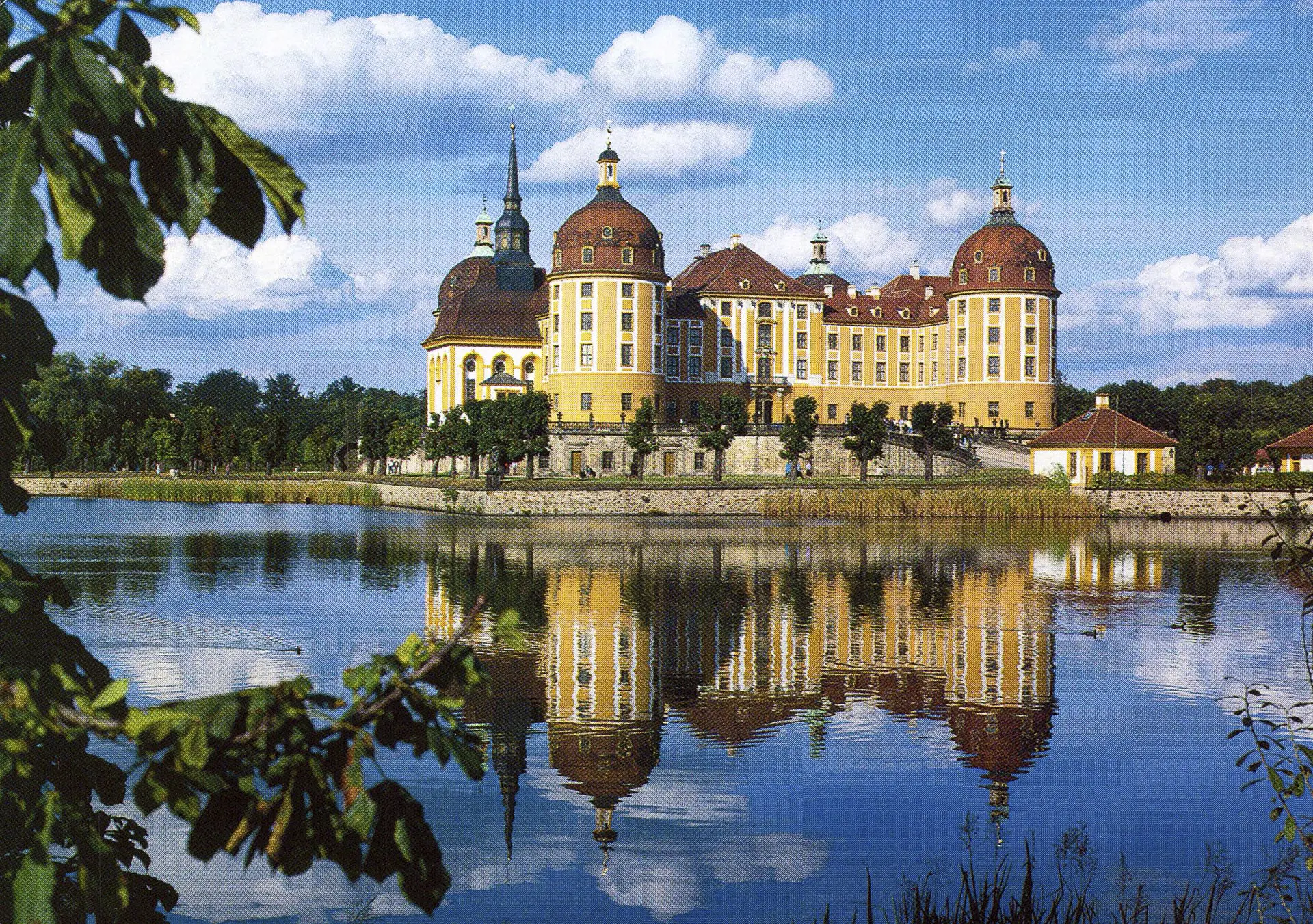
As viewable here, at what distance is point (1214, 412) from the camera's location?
62.9 m

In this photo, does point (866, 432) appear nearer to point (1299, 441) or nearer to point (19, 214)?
point (1299, 441)

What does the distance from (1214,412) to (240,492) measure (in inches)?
1944

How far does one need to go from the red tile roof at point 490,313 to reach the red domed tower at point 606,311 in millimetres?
9562

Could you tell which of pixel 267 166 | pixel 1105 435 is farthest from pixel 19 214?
pixel 1105 435

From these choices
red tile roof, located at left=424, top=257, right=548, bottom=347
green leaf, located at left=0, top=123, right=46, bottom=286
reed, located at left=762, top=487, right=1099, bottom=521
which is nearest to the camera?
green leaf, located at left=0, top=123, right=46, bottom=286

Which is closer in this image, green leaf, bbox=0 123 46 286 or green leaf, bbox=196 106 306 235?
green leaf, bbox=0 123 46 286

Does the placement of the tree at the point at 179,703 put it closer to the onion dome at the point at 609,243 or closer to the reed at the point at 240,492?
the reed at the point at 240,492

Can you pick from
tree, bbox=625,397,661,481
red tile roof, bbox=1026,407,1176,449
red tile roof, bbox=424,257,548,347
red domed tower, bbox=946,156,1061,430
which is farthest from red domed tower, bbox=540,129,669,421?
red tile roof, bbox=1026,407,1176,449

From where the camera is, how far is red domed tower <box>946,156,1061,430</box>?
260 feet

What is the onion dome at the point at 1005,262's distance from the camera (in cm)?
7969

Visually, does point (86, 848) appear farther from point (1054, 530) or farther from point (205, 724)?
point (1054, 530)

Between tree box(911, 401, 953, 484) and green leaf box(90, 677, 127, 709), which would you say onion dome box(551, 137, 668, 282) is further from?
green leaf box(90, 677, 127, 709)

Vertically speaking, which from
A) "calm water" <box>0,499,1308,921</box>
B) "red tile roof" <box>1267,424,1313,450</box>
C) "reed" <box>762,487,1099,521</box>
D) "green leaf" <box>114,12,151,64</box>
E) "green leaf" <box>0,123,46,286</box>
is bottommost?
"calm water" <box>0,499,1308,921</box>

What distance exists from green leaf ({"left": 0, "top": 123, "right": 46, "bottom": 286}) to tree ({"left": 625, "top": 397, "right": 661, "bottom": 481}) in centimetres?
6152
